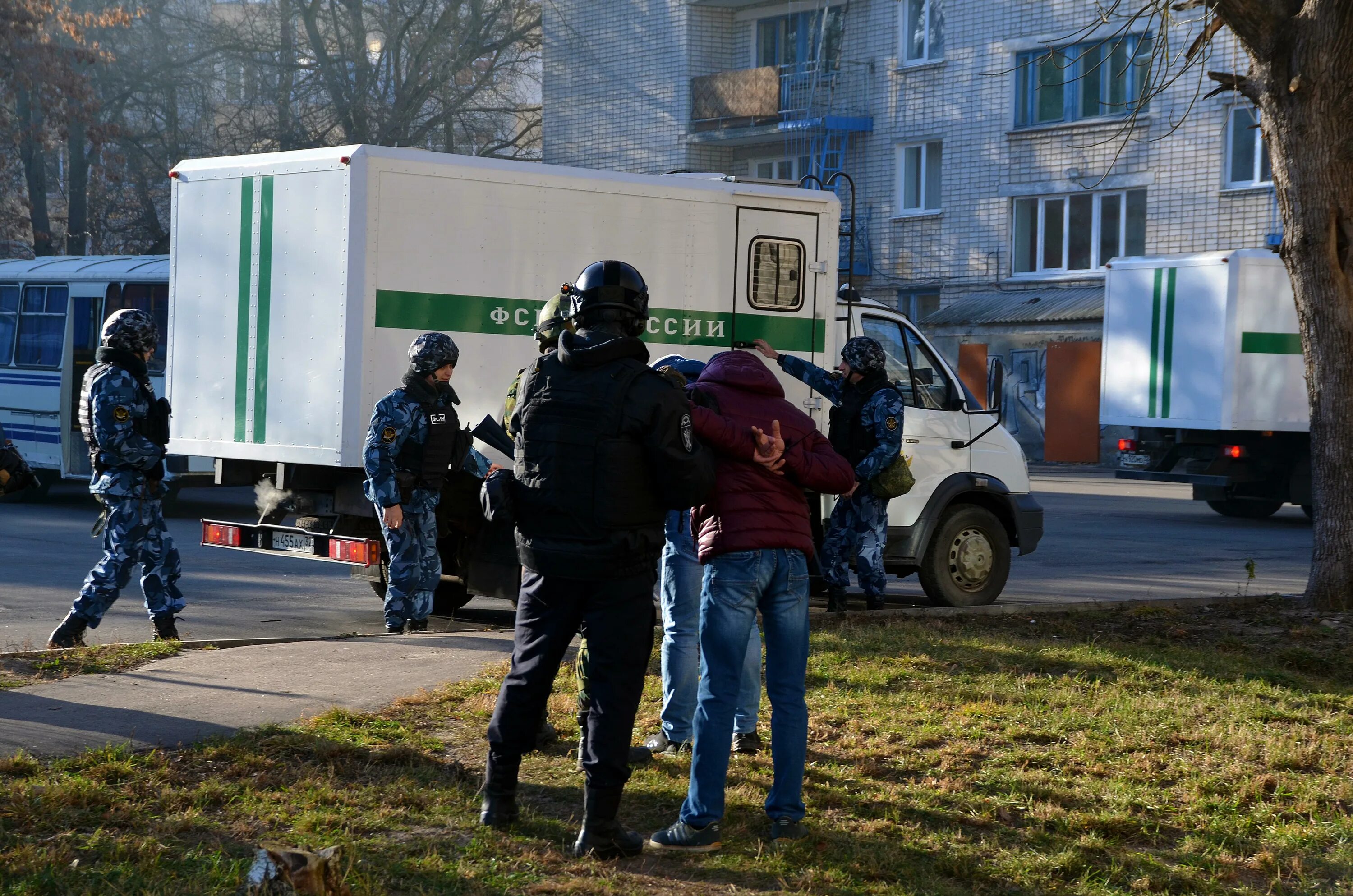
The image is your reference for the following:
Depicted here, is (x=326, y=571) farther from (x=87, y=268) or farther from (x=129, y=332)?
(x=87, y=268)

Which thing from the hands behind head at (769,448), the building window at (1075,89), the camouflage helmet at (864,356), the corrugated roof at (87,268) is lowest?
the hands behind head at (769,448)

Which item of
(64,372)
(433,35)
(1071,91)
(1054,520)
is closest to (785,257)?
(1054,520)

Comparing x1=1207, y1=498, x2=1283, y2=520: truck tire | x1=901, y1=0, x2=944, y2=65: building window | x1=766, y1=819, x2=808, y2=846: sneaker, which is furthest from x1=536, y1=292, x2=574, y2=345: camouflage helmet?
x1=901, y1=0, x2=944, y2=65: building window

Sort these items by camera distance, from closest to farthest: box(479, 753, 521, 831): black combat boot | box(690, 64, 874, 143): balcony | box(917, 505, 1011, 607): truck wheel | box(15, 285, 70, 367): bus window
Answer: box(479, 753, 521, 831): black combat boot, box(917, 505, 1011, 607): truck wheel, box(15, 285, 70, 367): bus window, box(690, 64, 874, 143): balcony

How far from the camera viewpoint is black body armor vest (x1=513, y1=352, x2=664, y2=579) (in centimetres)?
475

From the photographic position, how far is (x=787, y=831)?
197 inches

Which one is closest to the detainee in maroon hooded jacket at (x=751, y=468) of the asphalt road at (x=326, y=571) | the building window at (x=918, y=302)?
the asphalt road at (x=326, y=571)

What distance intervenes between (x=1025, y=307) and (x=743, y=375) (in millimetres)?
27353

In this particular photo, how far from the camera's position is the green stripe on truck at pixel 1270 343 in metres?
18.0

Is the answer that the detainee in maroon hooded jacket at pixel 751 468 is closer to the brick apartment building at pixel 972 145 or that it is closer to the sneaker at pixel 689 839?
the sneaker at pixel 689 839

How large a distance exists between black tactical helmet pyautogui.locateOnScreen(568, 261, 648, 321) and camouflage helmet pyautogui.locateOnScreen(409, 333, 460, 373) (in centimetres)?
355

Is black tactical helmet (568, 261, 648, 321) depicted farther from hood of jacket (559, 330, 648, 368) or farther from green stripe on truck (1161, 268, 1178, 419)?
green stripe on truck (1161, 268, 1178, 419)

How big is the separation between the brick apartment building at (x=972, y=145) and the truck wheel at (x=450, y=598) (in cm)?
2110

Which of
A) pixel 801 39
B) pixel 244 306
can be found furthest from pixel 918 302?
pixel 244 306
